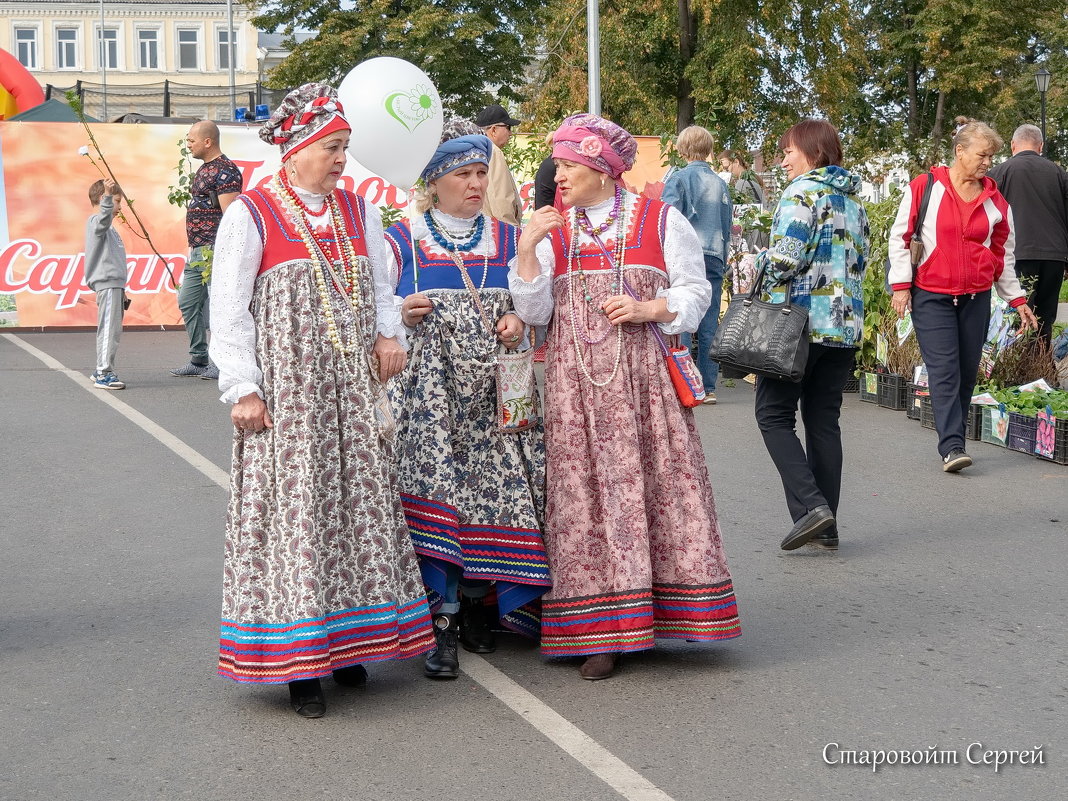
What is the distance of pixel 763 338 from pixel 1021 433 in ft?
11.4

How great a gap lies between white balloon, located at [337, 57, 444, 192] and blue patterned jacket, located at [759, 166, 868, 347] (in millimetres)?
1776

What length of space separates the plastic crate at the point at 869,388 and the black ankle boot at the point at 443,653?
6966mm

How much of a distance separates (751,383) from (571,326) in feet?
25.2

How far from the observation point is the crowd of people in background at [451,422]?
429 cm

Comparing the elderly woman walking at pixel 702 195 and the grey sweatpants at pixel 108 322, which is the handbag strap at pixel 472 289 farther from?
the grey sweatpants at pixel 108 322

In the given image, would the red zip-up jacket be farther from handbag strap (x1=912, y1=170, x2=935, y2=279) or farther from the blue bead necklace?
the blue bead necklace

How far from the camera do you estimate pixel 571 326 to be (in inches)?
191

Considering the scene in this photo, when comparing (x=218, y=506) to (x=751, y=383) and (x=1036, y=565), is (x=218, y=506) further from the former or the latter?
(x=751, y=383)

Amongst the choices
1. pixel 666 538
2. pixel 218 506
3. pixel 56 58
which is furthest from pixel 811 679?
pixel 56 58

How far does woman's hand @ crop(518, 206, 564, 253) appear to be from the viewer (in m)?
4.63

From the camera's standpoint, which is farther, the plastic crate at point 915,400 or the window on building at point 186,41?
the window on building at point 186,41

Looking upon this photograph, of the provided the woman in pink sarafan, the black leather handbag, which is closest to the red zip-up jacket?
the black leather handbag

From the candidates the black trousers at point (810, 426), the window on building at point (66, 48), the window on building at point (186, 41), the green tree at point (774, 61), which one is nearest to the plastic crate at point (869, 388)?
the black trousers at point (810, 426)

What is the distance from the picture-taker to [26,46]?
2940 inches
